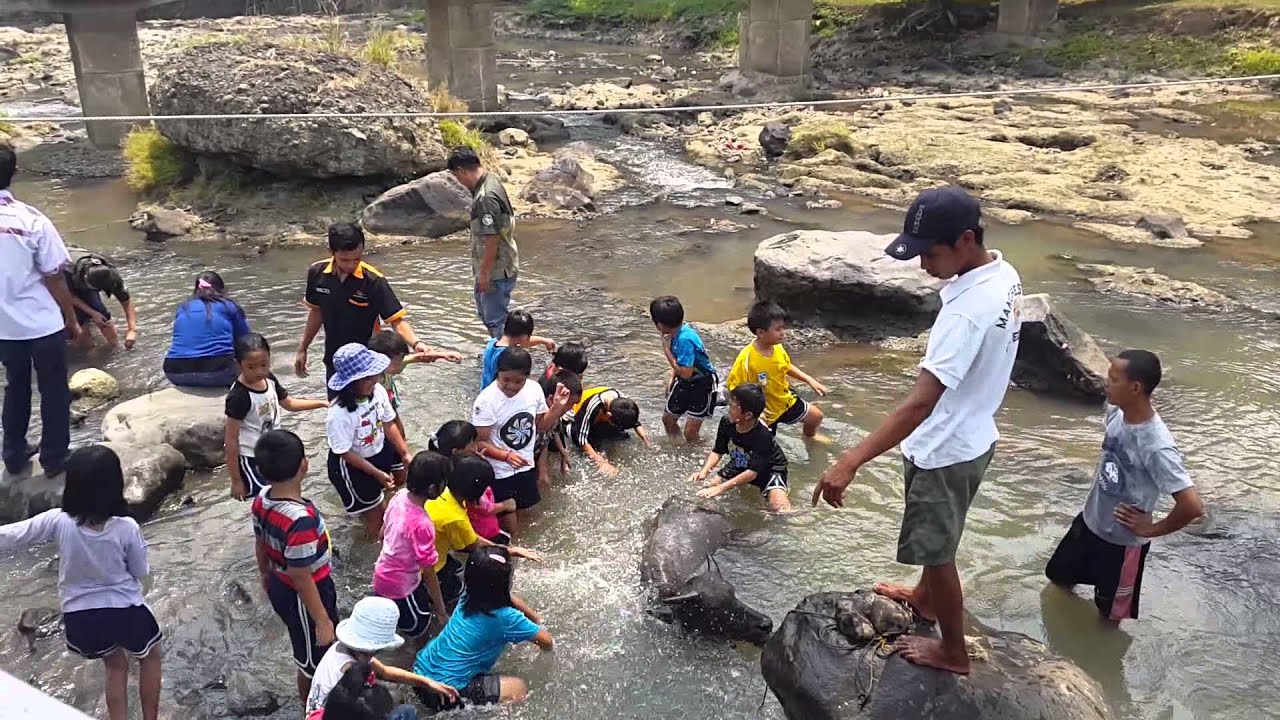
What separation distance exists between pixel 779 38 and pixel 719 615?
2208 cm

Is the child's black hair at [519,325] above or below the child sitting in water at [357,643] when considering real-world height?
above

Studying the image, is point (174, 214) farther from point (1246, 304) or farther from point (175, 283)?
point (1246, 304)

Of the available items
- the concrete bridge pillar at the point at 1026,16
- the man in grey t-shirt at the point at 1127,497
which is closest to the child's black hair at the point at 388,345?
the man in grey t-shirt at the point at 1127,497

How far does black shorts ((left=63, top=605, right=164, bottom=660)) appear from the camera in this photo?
3.66 m

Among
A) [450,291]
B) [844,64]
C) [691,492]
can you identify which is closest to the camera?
[691,492]

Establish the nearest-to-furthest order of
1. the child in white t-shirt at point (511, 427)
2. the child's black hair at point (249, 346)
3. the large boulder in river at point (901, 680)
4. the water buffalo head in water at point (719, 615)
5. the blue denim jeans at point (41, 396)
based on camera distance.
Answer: the large boulder in river at point (901, 680) < the water buffalo head in water at point (719, 615) < the child's black hair at point (249, 346) < the child in white t-shirt at point (511, 427) < the blue denim jeans at point (41, 396)

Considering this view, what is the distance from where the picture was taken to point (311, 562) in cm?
367

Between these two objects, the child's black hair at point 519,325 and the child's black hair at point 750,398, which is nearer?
the child's black hair at point 750,398

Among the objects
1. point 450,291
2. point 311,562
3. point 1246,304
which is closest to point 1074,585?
point 311,562

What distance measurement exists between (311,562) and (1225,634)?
4421 mm

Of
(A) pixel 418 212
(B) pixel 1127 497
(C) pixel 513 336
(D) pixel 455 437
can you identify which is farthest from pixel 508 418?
(A) pixel 418 212

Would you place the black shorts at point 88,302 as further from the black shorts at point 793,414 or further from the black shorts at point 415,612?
the black shorts at point 793,414

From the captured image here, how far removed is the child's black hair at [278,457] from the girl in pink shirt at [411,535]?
0.54 m

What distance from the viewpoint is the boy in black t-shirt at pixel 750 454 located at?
561 cm
